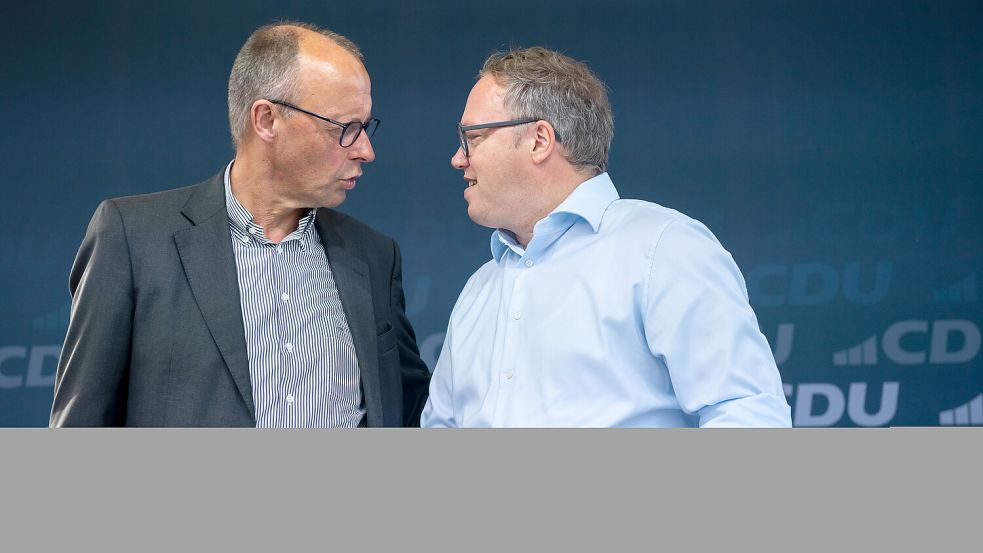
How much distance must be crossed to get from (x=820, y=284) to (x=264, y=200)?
2796mm

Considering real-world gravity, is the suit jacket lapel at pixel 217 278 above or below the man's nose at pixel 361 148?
below

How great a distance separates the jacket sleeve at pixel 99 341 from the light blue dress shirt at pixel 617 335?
718 mm

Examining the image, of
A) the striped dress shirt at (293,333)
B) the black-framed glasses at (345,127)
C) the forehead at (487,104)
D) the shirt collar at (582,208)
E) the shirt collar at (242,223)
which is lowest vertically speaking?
the striped dress shirt at (293,333)

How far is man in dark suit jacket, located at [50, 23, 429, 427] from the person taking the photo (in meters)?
2.03

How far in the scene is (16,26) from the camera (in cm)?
447

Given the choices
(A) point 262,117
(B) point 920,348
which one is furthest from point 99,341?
→ (B) point 920,348

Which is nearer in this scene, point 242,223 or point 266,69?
point 242,223

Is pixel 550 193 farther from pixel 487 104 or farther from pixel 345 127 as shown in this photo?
pixel 345 127

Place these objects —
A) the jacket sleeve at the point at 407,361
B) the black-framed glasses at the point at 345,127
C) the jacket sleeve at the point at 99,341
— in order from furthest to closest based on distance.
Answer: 1. the jacket sleeve at the point at 407,361
2. the black-framed glasses at the point at 345,127
3. the jacket sleeve at the point at 99,341

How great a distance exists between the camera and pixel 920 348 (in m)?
4.18

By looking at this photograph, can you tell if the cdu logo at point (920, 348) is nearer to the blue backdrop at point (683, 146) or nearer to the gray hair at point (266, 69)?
the blue backdrop at point (683, 146)

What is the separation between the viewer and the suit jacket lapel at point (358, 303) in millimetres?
Result: 2207

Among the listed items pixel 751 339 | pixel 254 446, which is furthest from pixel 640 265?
pixel 254 446

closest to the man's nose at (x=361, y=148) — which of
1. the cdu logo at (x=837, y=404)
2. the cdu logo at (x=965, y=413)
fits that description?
the cdu logo at (x=837, y=404)
